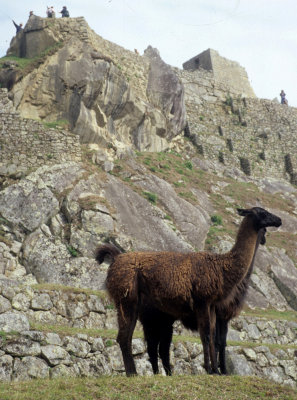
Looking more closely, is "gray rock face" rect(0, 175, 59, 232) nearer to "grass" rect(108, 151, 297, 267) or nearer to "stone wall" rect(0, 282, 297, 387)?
"grass" rect(108, 151, 297, 267)

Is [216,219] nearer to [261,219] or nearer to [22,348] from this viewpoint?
[261,219]

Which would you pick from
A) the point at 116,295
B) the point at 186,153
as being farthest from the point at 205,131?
the point at 116,295

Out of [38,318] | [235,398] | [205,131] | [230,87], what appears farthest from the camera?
[230,87]

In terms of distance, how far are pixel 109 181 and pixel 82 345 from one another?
37.2ft

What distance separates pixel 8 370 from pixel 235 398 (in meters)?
3.92

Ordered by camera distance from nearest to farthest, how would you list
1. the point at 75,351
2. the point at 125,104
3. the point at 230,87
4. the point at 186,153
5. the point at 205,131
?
1. the point at 75,351
2. the point at 125,104
3. the point at 186,153
4. the point at 205,131
5. the point at 230,87

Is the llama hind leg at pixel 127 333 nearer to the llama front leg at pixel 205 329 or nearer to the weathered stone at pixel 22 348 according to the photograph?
the llama front leg at pixel 205 329

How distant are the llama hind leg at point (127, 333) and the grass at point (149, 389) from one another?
0.55 metres

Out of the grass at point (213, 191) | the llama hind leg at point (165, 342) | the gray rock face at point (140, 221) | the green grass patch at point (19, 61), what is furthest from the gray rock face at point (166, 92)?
the llama hind leg at point (165, 342)

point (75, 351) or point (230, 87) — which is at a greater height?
point (230, 87)

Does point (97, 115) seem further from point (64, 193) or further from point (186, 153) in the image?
point (186, 153)

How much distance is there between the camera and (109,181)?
2031cm

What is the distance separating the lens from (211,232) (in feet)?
67.9

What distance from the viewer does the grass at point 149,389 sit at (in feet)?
20.4
